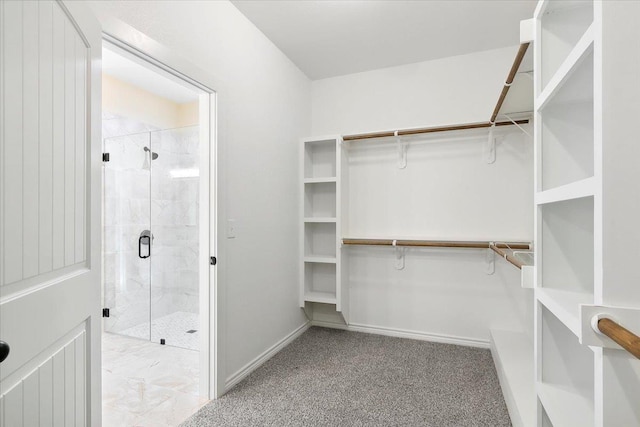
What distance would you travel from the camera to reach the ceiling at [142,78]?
2.88 m

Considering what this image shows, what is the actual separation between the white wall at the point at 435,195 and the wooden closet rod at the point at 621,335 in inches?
86.1

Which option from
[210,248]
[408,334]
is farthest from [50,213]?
[408,334]

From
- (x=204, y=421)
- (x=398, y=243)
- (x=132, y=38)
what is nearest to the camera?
(x=132, y=38)

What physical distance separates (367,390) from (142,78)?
3.45 metres

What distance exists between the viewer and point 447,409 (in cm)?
185

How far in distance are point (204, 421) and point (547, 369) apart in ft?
5.36

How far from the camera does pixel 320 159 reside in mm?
3264

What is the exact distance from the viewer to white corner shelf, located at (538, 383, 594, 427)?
3.11 ft

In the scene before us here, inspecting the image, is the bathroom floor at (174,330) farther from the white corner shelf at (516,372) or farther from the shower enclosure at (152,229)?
the white corner shelf at (516,372)

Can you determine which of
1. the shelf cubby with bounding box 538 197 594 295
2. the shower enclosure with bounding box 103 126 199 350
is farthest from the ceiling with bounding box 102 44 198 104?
the shelf cubby with bounding box 538 197 594 295

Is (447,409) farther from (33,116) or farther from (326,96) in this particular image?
(326,96)

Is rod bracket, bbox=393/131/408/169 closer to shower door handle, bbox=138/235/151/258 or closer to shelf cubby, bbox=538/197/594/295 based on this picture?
shelf cubby, bbox=538/197/594/295

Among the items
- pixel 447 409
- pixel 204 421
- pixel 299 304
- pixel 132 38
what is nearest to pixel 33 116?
pixel 132 38

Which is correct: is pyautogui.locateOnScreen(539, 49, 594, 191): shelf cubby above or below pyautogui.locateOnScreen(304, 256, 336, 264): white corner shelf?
above
